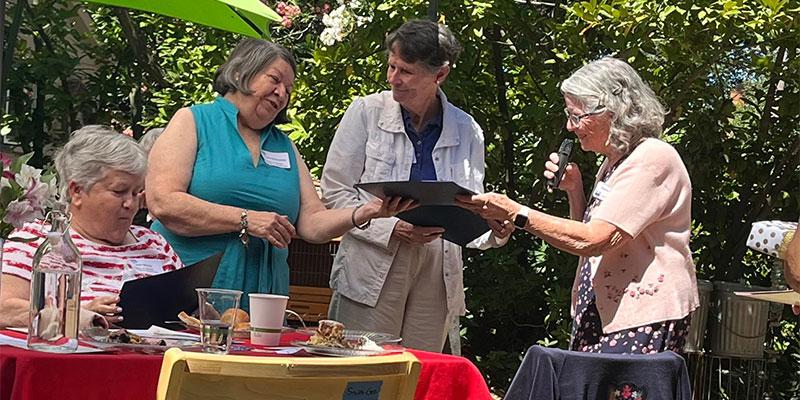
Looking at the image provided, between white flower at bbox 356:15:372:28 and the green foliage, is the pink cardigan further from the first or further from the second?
white flower at bbox 356:15:372:28

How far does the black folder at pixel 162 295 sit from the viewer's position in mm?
2900

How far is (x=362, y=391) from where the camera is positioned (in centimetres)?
216

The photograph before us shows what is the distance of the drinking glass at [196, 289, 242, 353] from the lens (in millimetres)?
2479

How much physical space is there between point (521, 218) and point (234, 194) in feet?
2.82

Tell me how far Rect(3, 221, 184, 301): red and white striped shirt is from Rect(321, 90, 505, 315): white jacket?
803 millimetres

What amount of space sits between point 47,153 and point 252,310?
5.87 meters

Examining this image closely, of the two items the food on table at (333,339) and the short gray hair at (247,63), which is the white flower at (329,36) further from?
the food on table at (333,339)

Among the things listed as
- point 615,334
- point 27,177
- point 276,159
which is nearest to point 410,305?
point 276,159

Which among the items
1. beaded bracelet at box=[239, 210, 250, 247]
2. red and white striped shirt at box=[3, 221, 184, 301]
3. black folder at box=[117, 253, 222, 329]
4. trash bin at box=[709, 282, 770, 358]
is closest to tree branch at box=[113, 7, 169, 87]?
trash bin at box=[709, 282, 770, 358]

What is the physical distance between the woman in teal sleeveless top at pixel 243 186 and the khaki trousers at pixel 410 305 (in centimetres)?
34

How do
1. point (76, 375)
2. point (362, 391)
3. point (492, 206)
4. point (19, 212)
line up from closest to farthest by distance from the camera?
1. point (362, 391)
2. point (76, 375)
3. point (19, 212)
4. point (492, 206)

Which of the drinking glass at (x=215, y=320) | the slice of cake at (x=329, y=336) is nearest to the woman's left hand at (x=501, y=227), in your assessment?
the slice of cake at (x=329, y=336)

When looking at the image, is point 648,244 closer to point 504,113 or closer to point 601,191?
point 601,191

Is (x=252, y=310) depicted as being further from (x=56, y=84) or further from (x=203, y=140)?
(x=56, y=84)
